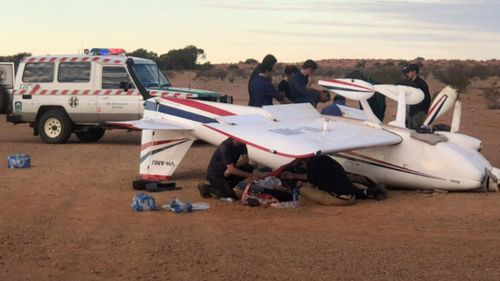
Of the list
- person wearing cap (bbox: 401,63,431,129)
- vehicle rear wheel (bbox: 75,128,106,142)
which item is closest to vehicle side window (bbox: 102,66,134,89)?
vehicle rear wheel (bbox: 75,128,106,142)

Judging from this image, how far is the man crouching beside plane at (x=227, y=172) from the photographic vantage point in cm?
1129

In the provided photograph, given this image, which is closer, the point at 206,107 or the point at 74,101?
the point at 206,107

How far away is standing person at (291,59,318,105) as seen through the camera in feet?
→ 48.5

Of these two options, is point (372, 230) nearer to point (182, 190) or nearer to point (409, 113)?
point (182, 190)

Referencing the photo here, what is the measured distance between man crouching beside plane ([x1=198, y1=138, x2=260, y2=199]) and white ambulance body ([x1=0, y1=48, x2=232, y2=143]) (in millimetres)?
7238

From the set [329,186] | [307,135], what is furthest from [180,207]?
[329,186]

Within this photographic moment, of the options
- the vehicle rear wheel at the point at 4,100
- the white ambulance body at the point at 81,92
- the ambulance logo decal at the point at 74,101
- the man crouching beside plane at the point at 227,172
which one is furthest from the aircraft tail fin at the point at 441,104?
the vehicle rear wheel at the point at 4,100

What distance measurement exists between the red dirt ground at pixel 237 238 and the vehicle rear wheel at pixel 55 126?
672 cm

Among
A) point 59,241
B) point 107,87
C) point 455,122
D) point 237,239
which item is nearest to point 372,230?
point 237,239

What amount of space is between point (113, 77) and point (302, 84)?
20.1ft

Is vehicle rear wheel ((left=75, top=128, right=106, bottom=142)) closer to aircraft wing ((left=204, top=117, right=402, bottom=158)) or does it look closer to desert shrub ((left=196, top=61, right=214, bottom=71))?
aircraft wing ((left=204, top=117, right=402, bottom=158))

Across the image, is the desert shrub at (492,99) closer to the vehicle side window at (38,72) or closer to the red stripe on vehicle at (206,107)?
the vehicle side window at (38,72)

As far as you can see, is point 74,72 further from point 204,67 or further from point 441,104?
point 204,67

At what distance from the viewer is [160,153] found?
1320 cm
